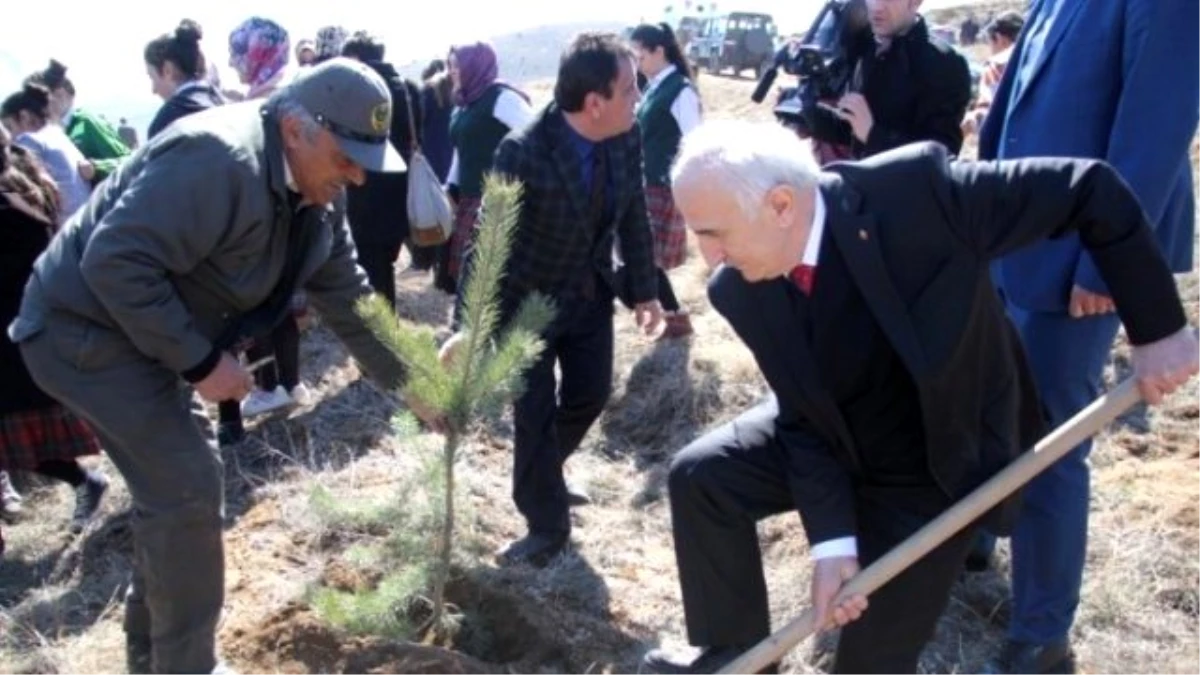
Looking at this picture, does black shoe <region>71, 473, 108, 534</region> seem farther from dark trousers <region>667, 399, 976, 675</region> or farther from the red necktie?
the red necktie

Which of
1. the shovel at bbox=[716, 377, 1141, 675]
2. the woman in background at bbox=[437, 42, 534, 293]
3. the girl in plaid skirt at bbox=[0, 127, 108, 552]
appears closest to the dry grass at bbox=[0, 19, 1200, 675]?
the girl in plaid skirt at bbox=[0, 127, 108, 552]

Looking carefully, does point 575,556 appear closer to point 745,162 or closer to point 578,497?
point 578,497

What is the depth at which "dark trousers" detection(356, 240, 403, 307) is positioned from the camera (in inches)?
218

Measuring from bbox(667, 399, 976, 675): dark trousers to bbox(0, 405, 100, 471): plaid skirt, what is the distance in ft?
7.59

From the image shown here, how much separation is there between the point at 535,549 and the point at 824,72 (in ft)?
6.15

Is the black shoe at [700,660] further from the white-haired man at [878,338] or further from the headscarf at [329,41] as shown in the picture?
the headscarf at [329,41]

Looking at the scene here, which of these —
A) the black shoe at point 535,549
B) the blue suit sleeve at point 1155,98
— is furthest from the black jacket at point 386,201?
the blue suit sleeve at point 1155,98

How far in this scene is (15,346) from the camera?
3.78 meters

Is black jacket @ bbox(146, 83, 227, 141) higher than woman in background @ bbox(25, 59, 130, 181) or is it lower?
higher

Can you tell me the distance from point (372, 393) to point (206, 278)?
2679 millimetres

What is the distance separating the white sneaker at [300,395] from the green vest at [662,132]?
195 centimetres

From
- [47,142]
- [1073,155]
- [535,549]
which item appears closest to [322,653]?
[535,549]

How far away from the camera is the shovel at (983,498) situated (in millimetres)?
2268

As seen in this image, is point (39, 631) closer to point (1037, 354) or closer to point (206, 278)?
point (206, 278)
